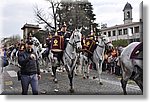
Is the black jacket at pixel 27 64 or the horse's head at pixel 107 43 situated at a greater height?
the horse's head at pixel 107 43

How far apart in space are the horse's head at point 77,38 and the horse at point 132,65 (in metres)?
0.43

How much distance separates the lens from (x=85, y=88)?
2775mm

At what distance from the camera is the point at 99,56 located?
2.79 metres

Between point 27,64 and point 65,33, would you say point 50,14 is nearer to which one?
point 65,33

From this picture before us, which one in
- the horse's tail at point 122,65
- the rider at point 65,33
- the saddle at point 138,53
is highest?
the rider at point 65,33

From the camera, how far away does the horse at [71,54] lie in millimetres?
2734

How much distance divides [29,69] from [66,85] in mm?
392

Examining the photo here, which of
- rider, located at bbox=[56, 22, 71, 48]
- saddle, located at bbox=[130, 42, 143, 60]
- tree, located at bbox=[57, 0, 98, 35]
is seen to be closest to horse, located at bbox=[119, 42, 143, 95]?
saddle, located at bbox=[130, 42, 143, 60]

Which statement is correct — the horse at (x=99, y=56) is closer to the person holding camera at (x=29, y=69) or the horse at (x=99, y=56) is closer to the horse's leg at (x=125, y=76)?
the horse's leg at (x=125, y=76)

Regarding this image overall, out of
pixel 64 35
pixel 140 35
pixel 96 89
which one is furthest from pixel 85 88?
pixel 140 35

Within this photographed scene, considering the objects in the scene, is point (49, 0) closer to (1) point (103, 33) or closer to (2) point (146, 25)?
(1) point (103, 33)

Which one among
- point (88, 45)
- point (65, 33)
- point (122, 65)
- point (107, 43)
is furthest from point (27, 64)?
point (122, 65)

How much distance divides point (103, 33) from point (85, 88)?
557 mm

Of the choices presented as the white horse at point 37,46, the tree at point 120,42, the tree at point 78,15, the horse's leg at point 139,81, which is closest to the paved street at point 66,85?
the horse's leg at point 139,81
